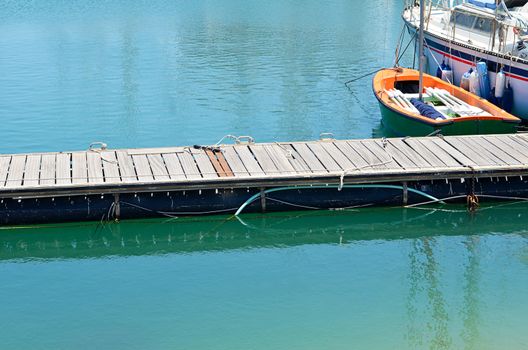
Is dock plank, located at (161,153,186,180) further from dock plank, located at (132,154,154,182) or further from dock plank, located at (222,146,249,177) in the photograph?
dock plank, located at (222,146,249,177)

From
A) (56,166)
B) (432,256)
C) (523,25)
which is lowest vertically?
(432,256)

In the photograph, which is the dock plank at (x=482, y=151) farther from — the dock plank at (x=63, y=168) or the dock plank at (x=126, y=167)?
the dock plank at (x=63, y=168)

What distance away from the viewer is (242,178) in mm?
19219

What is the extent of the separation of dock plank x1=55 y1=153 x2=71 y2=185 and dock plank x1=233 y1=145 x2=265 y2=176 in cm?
393

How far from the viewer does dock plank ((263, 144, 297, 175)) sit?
1994 centimetres

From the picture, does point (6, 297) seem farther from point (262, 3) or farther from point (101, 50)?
point (262, 3)

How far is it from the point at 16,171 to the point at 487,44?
53.4 feet

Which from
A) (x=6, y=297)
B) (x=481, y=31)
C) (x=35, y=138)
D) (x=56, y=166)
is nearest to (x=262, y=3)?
(x=481, y=31)

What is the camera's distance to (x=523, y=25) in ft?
89.0

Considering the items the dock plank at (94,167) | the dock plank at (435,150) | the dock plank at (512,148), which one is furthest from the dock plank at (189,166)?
the dock plank at (512,148)

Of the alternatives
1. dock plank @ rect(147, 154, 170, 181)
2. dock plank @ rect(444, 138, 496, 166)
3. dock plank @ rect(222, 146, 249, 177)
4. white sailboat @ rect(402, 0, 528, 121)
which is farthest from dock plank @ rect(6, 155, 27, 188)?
white sailboat @ rect(402, 0, 528, 121)

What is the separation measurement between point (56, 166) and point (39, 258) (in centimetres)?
235

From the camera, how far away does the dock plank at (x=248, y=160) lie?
1980cm

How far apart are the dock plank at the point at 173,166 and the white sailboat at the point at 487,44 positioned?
1088 cm
